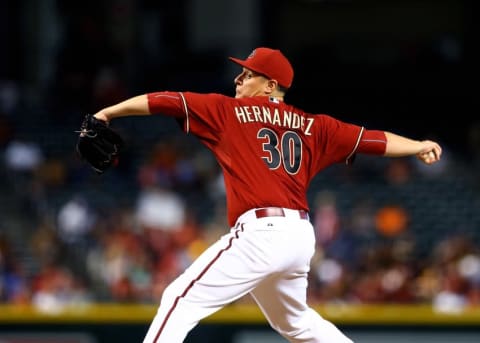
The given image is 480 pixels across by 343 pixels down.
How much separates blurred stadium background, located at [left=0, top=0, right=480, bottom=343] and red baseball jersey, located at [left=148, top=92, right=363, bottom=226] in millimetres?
2809

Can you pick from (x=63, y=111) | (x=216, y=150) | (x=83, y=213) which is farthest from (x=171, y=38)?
(x=216, y=150)

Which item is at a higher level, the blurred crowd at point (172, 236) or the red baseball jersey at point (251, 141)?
the red baseball jersey at point (251, 141)

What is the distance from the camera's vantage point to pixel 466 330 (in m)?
7.59

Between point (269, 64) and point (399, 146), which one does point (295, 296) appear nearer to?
point (399, 146)

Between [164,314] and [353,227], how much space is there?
628 centimetres

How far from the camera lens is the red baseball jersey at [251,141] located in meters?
4.99

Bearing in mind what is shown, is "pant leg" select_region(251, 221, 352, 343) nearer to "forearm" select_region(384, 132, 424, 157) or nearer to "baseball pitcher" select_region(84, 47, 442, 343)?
"baseball pitcher" select_region(84, 47, 442, 343)


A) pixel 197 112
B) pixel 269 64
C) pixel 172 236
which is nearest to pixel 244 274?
pixel 197 112

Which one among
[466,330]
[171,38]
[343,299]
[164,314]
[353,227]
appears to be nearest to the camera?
[164,314]

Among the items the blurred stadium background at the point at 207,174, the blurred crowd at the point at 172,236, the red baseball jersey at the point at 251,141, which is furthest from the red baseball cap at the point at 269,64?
the blurred crowd at the point at 172,236

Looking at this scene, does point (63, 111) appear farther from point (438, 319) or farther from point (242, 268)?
point (242, 268)

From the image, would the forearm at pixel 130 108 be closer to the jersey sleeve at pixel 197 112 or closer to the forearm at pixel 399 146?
the jersey sleeve at pixel 197 112

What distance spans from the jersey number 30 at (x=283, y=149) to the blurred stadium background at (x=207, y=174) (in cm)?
281

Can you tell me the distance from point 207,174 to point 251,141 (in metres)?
7.19
